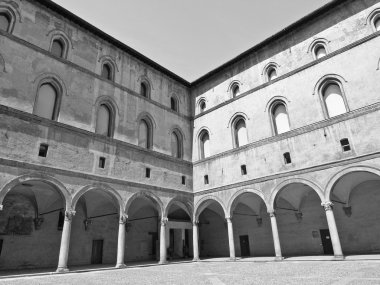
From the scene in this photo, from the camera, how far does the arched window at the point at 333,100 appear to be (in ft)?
51.4

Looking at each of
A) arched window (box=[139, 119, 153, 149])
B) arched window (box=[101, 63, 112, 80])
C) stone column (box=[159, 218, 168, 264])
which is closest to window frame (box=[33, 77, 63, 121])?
arched window (box=[101, 63, 112, 80])

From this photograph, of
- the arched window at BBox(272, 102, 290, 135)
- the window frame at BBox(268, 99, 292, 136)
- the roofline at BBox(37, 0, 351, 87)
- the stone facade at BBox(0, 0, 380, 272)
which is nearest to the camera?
the stone facade at BBox(0, 0, 380, 272)

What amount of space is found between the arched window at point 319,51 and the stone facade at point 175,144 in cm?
6

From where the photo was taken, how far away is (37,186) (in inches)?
588

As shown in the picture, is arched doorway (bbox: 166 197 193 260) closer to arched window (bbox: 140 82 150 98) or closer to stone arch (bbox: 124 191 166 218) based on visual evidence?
stone arch (bbox: 124 191 166 218)

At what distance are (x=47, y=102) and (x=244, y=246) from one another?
53.4 feet

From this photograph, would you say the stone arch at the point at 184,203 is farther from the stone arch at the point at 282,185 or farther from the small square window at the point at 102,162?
the stone arch at the point at 282,185

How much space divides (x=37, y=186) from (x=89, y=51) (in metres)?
8.63

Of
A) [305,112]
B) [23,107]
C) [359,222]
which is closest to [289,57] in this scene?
[305,112]

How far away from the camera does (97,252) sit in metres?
18.3

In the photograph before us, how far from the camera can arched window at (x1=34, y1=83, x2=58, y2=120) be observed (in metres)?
14.5

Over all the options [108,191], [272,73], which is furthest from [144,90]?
[272,73]

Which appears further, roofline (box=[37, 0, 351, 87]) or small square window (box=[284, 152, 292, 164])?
roofline (box=[37, 0, 351, 87])

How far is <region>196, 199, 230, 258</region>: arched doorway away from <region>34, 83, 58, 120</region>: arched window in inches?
499
